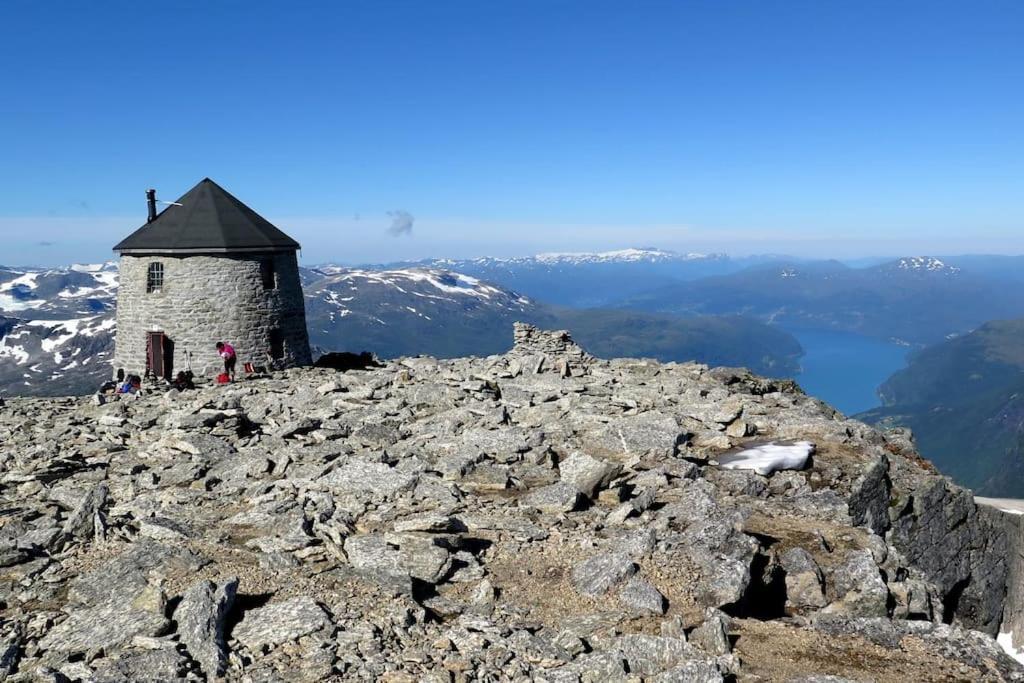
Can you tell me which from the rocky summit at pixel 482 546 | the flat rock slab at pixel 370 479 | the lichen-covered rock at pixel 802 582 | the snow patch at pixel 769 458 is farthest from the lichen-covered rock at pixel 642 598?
the snow patch at pixel 769 458

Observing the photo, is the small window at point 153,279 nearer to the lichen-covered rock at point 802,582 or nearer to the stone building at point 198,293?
the stone building at point 198,293

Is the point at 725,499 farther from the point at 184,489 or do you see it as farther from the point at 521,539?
the point at 184,489

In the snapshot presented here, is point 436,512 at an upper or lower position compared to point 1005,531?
upper

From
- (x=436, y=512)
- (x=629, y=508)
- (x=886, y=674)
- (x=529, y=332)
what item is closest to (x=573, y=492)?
(x=629, y=508)

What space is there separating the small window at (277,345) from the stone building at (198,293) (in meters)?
0.05

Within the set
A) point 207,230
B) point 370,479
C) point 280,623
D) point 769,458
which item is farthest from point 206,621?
point 207,230

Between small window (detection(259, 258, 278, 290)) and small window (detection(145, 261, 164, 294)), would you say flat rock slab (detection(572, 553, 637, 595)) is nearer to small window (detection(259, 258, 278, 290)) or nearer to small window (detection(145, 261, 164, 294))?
small window (detection(259, 258, 278, 290))

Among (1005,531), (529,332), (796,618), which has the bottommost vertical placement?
(1005,531)

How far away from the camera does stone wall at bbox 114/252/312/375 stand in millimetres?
35375

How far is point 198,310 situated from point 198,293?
858 millimetres

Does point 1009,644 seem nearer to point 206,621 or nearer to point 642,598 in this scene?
point 642,598

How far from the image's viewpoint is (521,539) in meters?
13.6

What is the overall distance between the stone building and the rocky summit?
10954 millimetres

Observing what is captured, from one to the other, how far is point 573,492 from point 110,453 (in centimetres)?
1317
